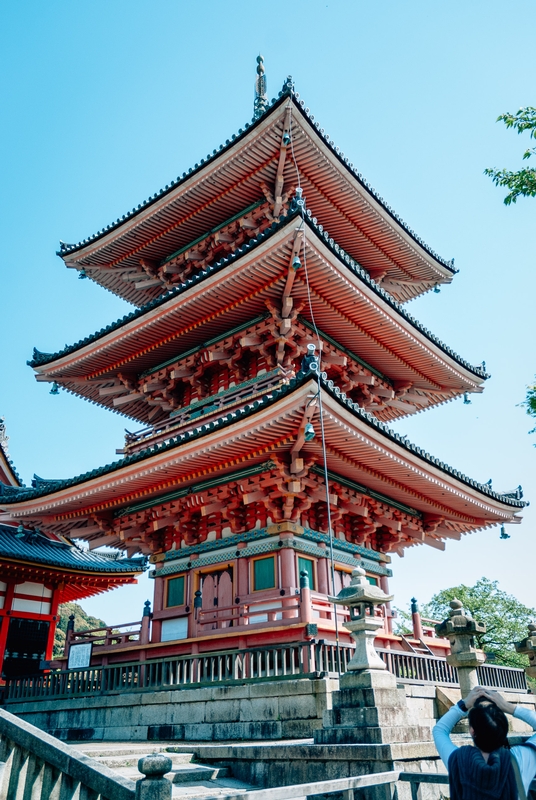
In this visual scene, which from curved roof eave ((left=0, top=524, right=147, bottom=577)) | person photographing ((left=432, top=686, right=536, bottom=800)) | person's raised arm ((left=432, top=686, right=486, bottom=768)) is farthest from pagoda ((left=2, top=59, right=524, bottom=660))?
person photographing ((left=432, top=686, right=536, bottom=800))

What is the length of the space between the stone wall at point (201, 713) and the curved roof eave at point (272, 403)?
462cm

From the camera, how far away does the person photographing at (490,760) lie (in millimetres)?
3191

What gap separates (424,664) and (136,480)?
7.03 meters

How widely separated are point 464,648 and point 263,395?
640cm

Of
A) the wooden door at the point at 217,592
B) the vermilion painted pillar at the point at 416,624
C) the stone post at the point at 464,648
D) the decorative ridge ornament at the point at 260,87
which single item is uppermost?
the decorative ridge ornament at the point at 260,87

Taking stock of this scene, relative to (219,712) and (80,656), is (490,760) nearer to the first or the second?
(219,712)

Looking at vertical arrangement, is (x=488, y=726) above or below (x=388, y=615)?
below

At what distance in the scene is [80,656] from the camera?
1355 centimetres

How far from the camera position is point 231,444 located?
12188 millimetres

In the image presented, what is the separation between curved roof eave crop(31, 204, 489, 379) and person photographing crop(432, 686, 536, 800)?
10.4m

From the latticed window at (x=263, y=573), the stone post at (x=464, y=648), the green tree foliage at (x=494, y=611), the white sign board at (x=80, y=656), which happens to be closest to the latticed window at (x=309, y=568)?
the latticed window at (x=263, y=573)

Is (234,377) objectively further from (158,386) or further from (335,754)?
(335,754)

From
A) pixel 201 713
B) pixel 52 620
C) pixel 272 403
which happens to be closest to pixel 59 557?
pixel 52 620

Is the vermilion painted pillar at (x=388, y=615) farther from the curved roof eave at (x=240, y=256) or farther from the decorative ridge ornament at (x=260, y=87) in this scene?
the decorative ridge ornament at (x=260, y=87)
